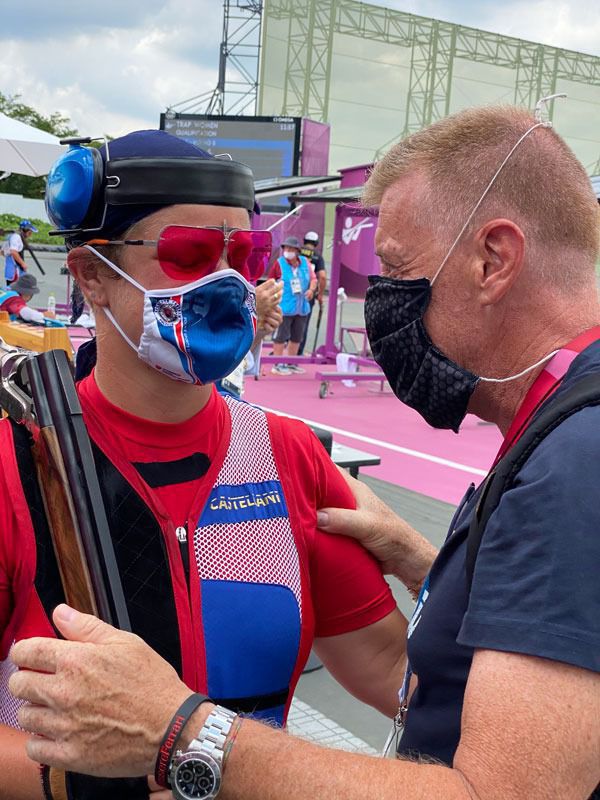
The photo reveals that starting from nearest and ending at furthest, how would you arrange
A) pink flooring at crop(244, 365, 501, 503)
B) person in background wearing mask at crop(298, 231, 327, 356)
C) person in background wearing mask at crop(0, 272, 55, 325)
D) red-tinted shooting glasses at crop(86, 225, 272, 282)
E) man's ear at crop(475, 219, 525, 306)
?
man's ear at crop(475, 219, 525, 306) < red-tinted shooting glasses at crop(86, 225, 272, 282) < pink flooring at crop(244, 365, 501, 503) < person in background wearing mask at crop(0, 272, 55, 325) < person in background wearing mask at crop(298, 231, 327, 356)

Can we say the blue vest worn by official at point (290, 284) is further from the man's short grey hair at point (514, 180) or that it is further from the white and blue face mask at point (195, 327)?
the man's short grey hair at point (514, 180)

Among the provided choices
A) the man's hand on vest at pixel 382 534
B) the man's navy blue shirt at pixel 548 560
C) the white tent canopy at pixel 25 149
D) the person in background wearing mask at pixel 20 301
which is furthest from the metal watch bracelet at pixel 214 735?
the white tent canopy at pixel 25 149

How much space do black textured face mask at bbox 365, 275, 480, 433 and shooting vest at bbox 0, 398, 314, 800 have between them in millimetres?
388

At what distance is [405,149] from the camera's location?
182 centimetres

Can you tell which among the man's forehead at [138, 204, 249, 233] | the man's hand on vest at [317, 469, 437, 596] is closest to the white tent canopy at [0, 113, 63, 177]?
the man's forehead at [138, 204, 249, 233]

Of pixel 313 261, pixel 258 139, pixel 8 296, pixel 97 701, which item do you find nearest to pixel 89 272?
pixel 97 701

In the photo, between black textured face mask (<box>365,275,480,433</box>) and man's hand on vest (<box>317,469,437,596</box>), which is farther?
man's hand on vest (<box>317,469,437,596</box>)

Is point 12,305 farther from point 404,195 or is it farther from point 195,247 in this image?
point 404,195

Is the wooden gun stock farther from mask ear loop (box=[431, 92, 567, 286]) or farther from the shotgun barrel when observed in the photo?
mask ear loop (box=[431, 92, 567, 286])

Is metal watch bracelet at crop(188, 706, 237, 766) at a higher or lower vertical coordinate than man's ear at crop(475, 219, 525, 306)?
lower

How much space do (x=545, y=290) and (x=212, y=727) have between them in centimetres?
98

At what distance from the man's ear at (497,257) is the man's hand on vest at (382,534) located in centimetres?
63

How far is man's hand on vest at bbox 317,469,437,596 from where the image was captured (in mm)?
1998

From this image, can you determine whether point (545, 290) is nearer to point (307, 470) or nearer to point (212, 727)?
point (307, 470)
